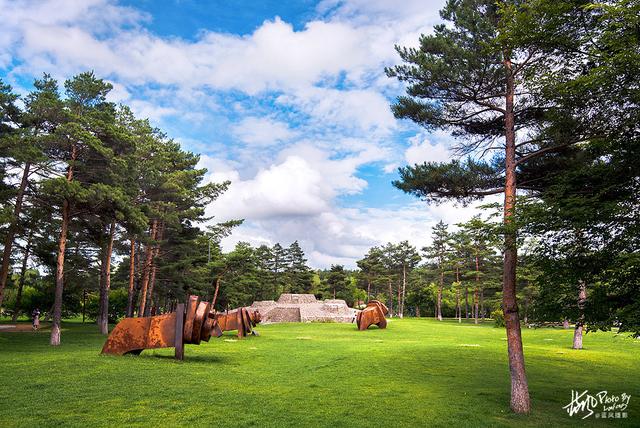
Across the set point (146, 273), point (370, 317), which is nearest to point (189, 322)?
point (146, 273)

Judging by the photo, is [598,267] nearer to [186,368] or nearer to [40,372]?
[186,368]

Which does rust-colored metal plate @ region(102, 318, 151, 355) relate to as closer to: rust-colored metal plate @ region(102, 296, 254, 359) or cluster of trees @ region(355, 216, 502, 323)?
rust-colored metal plate @ region(102, 296, 254, 359)

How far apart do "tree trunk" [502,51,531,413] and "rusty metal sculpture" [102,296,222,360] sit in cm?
883

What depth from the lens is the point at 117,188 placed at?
16.9 meters

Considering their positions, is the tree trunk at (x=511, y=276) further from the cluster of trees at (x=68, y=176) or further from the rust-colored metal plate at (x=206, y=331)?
the cluster of trees at (x=68, y=176)

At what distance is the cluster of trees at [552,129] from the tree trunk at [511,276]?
0.03 m

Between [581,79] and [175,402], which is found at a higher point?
[581,79]

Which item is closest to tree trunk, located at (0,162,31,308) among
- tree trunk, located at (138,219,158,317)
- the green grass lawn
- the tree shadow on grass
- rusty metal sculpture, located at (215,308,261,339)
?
the green grass lawn

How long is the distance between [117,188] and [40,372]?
8.46m

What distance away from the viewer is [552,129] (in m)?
9.48

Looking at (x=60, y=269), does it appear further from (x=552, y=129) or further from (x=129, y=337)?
(x=552, y=129)

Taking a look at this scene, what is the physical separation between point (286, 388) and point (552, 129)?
8525 millimetres

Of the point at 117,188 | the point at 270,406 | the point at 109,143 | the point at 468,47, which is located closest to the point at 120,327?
the point at 117,188

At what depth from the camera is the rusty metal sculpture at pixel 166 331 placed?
12.9 m
